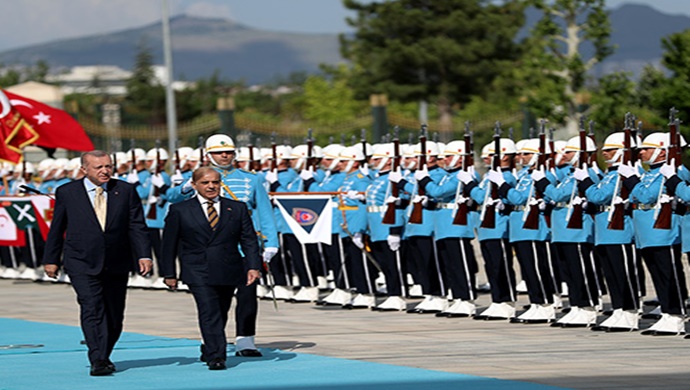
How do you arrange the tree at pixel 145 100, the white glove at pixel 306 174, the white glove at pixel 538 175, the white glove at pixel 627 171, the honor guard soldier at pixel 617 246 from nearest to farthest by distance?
the white glove at pixel 627 171 < the honor guard soldier at pixel 617 246 < the white glove at pixel 538 175 < the white glove at pixel 306 174 < the tree at pixel 145 100

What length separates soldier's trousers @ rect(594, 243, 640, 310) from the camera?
15008mm

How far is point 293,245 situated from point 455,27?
30.1 metres

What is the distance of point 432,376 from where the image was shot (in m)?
11.9

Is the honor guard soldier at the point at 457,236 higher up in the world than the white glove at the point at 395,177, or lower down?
lower down

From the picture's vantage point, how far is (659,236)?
1441 cm

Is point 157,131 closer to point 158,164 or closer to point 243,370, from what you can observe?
point 158,164

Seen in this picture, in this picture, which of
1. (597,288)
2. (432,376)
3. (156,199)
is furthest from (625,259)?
(156,199)

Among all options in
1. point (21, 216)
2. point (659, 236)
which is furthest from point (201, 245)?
point (21, 216)

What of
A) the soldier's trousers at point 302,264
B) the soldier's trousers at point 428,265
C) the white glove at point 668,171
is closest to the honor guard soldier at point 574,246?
the white glove at point 668,171

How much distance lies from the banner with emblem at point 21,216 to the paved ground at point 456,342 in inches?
164

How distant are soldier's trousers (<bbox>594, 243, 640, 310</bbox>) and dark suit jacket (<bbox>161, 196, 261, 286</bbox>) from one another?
4.08m

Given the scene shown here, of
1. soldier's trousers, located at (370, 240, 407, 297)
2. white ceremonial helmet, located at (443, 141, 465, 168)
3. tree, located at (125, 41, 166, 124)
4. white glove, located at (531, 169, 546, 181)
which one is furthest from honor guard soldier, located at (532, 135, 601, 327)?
tree, located at (125, 41, 166, 124)

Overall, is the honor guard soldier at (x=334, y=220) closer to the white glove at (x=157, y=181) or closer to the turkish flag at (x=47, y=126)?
the white glove at (x=157, y=181)

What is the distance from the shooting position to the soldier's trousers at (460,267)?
16984mm
